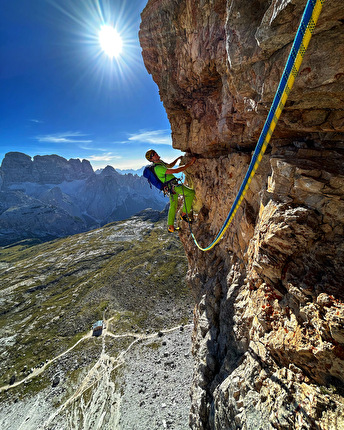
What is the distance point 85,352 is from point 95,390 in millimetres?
11682

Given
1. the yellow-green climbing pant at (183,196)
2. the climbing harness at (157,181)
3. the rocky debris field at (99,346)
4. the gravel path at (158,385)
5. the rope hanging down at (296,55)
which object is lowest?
the rocky debris field at (99,346)

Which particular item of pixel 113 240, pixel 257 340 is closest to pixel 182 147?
pixel 257 340

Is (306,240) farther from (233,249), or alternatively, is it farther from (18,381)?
(18,381)

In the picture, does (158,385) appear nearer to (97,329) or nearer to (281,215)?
(97,329)

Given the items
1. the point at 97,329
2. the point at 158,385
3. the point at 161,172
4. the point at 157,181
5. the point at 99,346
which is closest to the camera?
the point at 161,172

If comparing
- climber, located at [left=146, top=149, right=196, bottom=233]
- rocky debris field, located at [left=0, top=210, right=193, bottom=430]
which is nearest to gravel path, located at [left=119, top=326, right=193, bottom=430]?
rocky debris field, located at [left=0, top=210, right=193, bottom=430]

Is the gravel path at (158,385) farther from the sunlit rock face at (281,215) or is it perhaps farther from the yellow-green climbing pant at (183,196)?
the yellow-green climbing pant at (183,196)

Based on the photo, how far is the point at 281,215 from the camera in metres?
5.67

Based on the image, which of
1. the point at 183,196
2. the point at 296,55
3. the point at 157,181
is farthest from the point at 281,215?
the point at 183,196

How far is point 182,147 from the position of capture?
13.8 m

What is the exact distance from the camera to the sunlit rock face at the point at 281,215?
412 cm

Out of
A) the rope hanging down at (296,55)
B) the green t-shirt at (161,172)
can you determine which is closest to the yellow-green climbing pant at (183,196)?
the green t-shirt at (161,172)

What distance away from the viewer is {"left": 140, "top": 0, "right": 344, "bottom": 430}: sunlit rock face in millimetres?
4117

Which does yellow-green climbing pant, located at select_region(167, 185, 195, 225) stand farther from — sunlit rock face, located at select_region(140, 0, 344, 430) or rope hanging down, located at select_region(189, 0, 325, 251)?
rope hanging down, located at select_region(189, 0, 325, 251)
